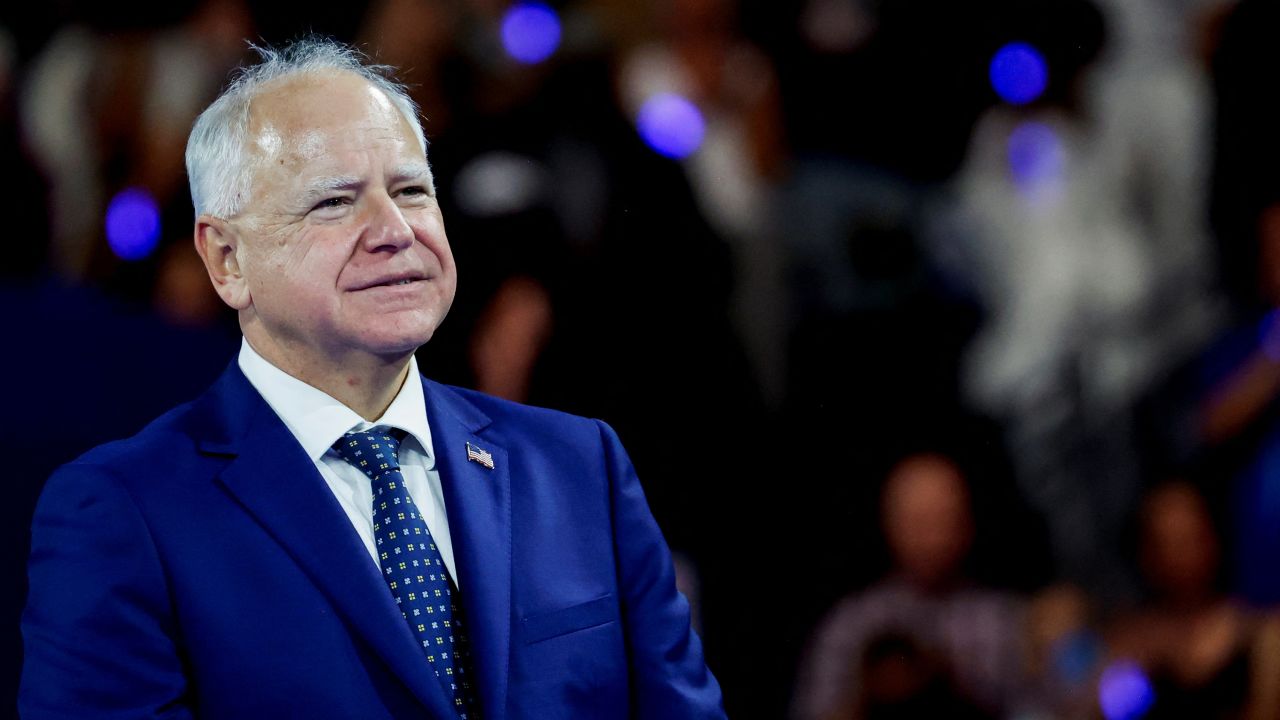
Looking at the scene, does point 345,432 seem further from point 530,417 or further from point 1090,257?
point 1090,257

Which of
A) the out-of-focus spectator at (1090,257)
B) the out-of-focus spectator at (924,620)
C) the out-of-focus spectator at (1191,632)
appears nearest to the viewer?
the out-of-focus spectator at (924,620)

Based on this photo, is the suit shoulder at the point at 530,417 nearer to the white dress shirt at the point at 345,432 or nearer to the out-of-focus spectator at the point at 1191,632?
the white dress shirt at the point at 345,432

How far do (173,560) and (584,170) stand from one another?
1.94 metres

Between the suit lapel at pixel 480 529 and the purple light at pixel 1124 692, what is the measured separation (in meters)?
2.35

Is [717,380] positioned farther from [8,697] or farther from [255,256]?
[255,256]

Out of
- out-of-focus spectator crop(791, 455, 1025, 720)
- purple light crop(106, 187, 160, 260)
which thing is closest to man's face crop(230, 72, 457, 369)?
purple light crop(106, 187, 160, 260)

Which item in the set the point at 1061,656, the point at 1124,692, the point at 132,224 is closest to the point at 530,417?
the point at 132,224

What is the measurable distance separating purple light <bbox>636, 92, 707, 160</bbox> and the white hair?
5.89ft

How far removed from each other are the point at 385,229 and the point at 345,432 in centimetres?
18

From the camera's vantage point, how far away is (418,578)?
1191 mm

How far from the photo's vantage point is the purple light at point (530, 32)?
10.2ft

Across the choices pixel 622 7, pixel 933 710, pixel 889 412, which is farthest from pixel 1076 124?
pixel 933 710

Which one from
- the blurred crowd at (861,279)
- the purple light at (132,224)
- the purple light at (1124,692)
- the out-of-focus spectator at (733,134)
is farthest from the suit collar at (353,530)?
the purple light at (1124,692)

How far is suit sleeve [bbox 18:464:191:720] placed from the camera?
1070 mm
